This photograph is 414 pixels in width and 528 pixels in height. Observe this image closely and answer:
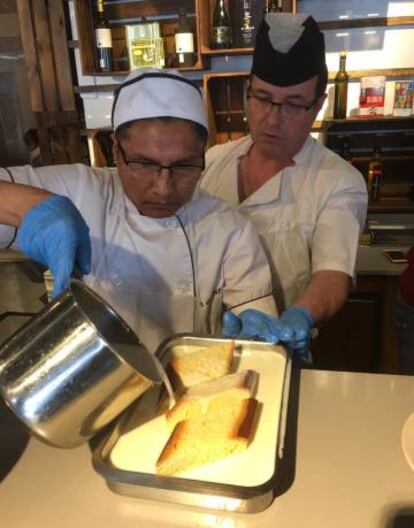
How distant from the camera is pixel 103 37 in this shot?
2820 mm

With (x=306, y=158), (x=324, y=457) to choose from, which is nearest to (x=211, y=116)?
(x=306, y=158)

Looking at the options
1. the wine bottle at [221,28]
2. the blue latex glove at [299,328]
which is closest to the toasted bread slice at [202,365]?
the blue latex glove at [299,328]

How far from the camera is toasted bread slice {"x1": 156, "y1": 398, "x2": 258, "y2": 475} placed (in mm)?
720

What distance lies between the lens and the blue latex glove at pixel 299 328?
1.00 meters

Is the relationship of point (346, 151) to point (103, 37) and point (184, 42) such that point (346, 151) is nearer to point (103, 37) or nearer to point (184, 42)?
point (184, 42)

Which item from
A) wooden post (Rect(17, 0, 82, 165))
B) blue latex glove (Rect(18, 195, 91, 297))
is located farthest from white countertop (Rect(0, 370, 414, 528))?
wooden post (Rect(17, 0, 82, 165))

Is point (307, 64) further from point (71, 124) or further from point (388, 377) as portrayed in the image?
point (71, 124)

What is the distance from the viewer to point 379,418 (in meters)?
0.87

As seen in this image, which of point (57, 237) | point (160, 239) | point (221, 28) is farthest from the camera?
point (221, 28)

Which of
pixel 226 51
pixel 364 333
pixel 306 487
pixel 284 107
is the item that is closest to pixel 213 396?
pixel 306 487

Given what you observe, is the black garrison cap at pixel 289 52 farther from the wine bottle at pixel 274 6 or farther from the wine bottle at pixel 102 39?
the wine bottle at pixel 102 39

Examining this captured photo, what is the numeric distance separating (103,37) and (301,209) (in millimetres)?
2013

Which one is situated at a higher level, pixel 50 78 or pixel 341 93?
pixel 50 78

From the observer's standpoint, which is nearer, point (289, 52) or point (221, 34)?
point (289, 52)
